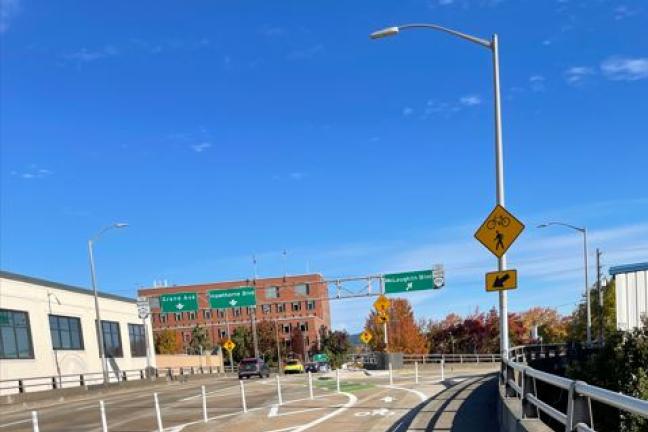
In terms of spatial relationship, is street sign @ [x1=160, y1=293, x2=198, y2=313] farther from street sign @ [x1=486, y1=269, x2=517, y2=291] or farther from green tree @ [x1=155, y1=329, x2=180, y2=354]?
green tree @ [x1=155, y1=329, x2=180, y2=354]

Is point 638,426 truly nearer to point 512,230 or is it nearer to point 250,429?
point 512,230

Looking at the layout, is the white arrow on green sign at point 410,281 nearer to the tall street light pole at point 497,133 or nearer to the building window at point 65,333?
the building window at point 65,333

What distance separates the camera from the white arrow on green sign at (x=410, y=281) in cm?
5231

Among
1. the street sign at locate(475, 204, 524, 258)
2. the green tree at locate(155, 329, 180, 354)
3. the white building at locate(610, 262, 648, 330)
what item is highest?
the street sign at locate(475, 204, 524, 258)

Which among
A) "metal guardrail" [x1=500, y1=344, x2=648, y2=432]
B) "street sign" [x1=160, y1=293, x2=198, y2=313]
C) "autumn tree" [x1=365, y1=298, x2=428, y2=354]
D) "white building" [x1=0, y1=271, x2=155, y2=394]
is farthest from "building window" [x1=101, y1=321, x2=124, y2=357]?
"metal guardrail" [x1=500, y1=344, x2=648, y2=432]

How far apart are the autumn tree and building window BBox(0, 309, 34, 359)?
4924 centimetres

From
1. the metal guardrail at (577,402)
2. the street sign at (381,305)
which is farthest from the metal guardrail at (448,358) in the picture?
the metal guardrail at (577,402)

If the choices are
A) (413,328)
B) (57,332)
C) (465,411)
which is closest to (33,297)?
(57,332)

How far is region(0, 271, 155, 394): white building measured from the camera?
39.3 m

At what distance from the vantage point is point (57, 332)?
45.1 m

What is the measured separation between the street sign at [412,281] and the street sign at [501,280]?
3814 cm

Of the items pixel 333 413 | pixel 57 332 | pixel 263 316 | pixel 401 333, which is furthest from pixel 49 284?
pixel 263 316

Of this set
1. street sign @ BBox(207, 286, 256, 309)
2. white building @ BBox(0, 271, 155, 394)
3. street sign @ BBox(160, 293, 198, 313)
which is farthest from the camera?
street sign @ BBox(207, 286, 256, 309)

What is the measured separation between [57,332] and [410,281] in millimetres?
26558
